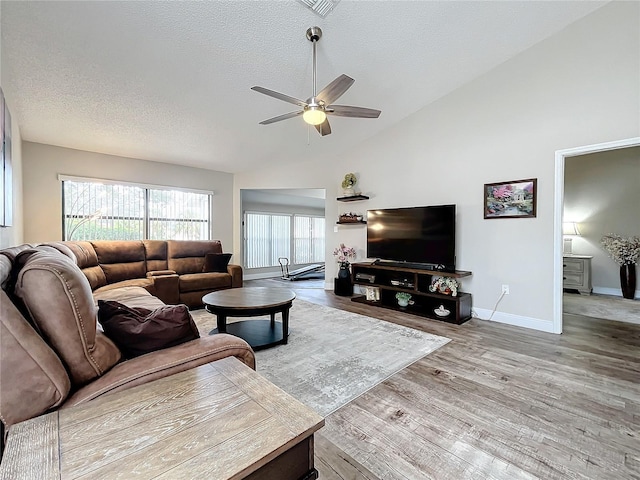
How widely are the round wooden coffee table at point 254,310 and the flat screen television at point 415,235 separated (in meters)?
2.08

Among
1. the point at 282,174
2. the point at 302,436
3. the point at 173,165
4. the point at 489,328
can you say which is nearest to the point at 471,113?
the point at 489,328

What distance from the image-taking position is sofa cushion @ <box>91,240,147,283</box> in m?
4.06

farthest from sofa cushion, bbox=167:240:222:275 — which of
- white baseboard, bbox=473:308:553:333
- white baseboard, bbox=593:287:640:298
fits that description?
white baseboard, bbox=593:287:640:298

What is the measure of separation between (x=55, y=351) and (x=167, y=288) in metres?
3.25

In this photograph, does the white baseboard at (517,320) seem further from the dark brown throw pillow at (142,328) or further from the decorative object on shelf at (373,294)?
the dark brown throw pillow at (142,328)

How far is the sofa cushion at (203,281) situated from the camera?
4305 millimetres

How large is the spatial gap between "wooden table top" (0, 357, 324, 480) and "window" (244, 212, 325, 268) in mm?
6917

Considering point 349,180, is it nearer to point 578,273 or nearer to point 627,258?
point 578,273

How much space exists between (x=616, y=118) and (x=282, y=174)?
4941 mm

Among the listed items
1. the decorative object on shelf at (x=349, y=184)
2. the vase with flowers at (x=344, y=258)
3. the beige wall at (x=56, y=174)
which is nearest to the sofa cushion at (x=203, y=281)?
the beige wall at (x=56, y=174)

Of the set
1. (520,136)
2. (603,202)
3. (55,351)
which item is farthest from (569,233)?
(55,351)

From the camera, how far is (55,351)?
1055 mm

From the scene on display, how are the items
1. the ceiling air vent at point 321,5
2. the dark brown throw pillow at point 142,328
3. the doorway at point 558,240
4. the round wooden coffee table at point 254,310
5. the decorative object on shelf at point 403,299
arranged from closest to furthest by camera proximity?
the dark brown throw pillow at point 142,328 → the ceiling air vent at point 321,5 → the round wooden coffee table at point 254,310 → the doorway at point 558,240 → the decorative object on shelf at point 403,299

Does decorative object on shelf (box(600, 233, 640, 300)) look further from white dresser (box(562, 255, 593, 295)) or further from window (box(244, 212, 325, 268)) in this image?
window (box(244, 212, 325, 268))
